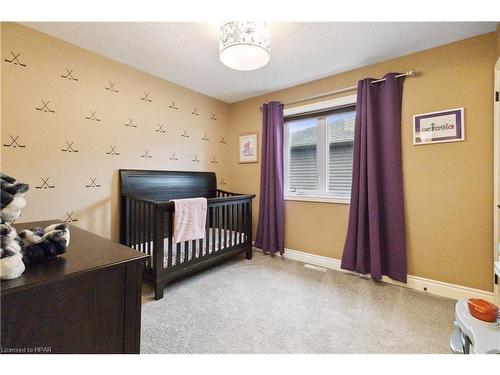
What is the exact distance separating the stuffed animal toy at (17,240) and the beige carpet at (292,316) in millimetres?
876

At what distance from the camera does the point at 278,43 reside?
5.99ft

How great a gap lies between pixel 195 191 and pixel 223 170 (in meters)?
0.63

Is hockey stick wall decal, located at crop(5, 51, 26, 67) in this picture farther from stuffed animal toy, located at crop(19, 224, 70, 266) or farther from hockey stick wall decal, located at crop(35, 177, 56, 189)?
stuffed animal toy, located at crop(19, 224, 70, 266)

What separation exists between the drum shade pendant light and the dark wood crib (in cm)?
121

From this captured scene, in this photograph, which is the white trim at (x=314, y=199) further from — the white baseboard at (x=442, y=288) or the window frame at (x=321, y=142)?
the white baseboard at (x=442, y=288)

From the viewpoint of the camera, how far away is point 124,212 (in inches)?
84.6

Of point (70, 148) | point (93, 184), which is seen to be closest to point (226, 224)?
point (93, 184)

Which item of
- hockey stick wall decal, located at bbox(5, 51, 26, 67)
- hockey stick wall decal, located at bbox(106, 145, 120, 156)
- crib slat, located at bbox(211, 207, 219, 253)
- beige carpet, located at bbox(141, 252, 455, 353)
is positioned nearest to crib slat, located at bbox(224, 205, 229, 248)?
crib slat, located at bbox(211, 207, 219, 253)

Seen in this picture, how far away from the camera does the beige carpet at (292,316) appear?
126cm

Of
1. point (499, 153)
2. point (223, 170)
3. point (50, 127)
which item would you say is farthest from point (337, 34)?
point (50, 127)
